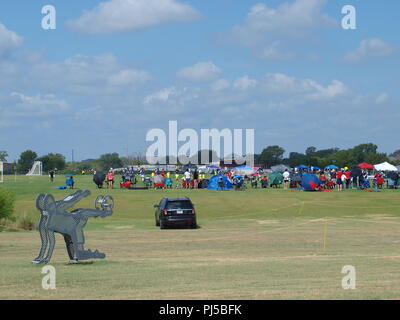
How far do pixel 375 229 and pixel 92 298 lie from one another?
71.5 feet

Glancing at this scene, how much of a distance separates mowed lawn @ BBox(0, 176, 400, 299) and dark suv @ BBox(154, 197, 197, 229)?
2.13ft

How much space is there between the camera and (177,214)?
1242 inches

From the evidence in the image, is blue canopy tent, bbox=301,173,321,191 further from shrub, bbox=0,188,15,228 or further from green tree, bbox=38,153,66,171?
green tree, bbox=38,153,66,171

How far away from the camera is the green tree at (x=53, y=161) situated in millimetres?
182875

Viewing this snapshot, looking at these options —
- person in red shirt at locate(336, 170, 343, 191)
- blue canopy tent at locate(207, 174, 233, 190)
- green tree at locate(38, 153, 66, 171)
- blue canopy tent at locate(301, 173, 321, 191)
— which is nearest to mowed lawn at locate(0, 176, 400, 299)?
blue canopy tent at locate(301, 173, 321, 191)

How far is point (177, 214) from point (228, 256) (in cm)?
1242

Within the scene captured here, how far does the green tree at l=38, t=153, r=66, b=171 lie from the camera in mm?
182875

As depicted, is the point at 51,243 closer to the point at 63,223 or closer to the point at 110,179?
the point at 63,223

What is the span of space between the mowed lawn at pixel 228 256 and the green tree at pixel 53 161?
141 meters

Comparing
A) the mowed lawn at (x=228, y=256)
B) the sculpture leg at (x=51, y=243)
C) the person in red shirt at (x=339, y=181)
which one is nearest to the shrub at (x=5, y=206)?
the mowed lawn at (x=228, y=256)

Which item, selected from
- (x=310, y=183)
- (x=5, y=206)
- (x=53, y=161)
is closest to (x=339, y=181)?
(x=310, y=183)

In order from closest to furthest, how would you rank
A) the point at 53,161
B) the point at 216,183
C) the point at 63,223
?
1. the point at 63,223
2. the point at 216,183
3. the point at 53,161

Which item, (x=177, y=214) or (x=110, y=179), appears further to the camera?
(x=110, y=179)

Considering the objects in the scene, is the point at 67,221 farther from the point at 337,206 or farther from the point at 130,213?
the point at 337,206
